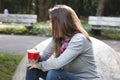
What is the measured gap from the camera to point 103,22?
16.5 metres

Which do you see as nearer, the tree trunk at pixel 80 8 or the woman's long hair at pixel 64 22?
the woman's long hair at pixel 64 22

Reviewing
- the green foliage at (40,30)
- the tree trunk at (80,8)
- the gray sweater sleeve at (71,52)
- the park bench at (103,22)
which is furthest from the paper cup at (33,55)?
the tree trunk at (80,8)

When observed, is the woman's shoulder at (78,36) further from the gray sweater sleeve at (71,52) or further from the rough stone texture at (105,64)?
the rough stone texture at (105,64)

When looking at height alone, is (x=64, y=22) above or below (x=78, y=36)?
above

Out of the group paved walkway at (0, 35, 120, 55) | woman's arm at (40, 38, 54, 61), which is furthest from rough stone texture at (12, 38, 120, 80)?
paved walkway at (0, 35, 120, 55)

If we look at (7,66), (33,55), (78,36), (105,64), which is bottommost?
(7,66)

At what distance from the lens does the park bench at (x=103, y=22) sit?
1623cm

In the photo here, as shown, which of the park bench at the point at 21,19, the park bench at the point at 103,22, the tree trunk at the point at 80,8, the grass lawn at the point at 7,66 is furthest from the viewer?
the tree trunk at the point at 80,8

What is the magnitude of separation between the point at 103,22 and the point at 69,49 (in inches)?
484

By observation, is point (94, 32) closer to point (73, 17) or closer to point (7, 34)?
point (7, 34)

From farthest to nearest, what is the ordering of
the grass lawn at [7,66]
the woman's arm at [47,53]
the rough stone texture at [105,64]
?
the grass lawn at [7,66] → the rough stone texture at [105,64] → the woman's arm at [47,53]

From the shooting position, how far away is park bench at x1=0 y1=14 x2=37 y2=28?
17531mm

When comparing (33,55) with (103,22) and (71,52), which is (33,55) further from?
(103,22)

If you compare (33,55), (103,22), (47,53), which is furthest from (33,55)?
(103,22)
